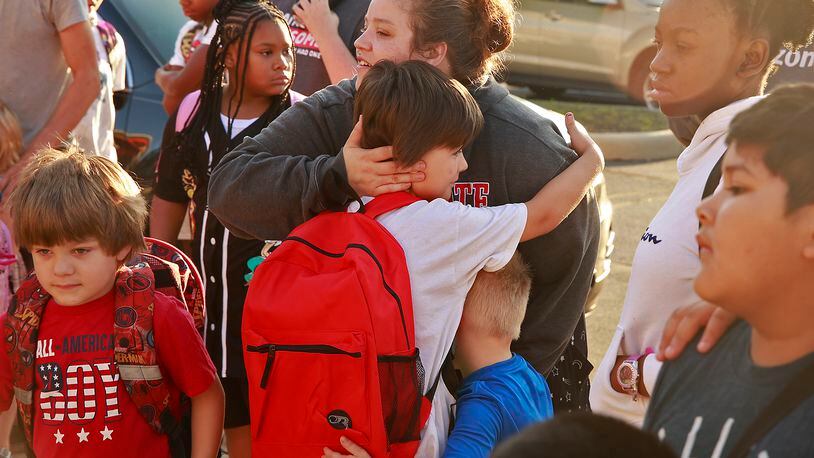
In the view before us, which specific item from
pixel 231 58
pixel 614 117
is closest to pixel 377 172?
pixel 231 58

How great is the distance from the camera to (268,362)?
7.73 feet

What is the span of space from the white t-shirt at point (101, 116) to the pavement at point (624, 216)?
8.80ft

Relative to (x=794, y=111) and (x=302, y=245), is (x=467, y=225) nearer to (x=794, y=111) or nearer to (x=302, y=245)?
(x=302, y=245)

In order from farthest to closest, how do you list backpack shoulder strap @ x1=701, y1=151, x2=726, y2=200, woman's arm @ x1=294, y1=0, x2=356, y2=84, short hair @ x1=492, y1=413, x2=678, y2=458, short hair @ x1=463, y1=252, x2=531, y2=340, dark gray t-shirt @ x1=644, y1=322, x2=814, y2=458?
woman's arm @ x1=294, y1=0, x2=356, y2=84 → short hair @ x1=463, y1=252, x2=531, y2=340 → backpack shoulder strap @ x1=701, y1=151, x2=726, y2=200 → dark gray t-shirt @ x1=644, y1=322, x2=814, y2=458 → short hair @ x1=492, y1=413, x2=678, y2=458

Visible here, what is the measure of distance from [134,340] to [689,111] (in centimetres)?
155

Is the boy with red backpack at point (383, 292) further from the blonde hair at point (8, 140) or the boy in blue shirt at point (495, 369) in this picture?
the blonde hair at point (8, 140)

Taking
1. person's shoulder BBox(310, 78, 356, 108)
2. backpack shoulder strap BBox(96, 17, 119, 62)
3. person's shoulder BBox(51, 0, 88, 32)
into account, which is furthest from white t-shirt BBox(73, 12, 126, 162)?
person's shoulder BBox(310, 78, 356, 108)

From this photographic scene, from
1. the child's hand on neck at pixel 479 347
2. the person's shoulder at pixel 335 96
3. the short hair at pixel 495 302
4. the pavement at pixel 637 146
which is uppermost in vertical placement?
the person's shoulder at pixel 335 96

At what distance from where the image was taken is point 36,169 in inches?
113

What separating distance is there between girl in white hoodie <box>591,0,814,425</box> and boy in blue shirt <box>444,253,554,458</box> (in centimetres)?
18

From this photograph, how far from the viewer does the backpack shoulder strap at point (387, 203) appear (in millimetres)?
2422

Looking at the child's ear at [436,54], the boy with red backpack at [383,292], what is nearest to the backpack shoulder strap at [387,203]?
the boy with red backpack at [383,292]

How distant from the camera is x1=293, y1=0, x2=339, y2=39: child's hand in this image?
3916mm

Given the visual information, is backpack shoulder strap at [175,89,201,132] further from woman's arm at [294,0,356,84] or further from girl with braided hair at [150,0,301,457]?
woman's arm at [294,0,356,84]
